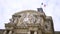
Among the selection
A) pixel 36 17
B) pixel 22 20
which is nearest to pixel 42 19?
pixel 36 17

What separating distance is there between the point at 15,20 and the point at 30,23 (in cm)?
221

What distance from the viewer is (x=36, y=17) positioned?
24.1 metres

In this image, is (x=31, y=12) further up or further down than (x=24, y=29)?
further up

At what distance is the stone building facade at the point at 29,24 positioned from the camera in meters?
22.3

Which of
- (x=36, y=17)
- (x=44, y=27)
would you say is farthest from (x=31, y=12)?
(x=44, y=27)

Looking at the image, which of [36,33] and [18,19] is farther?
[18,19]

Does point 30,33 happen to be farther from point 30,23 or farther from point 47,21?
point 47,21

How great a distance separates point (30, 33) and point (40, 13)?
334 cm

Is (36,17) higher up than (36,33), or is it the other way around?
(36,17)

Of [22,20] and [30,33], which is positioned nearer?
[30,33]

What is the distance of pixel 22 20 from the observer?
78.2 feet

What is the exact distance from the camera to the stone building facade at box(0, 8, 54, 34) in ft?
73.0

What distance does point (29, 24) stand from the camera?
2259 centimetres

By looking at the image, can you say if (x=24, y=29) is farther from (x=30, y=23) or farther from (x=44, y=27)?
(x=44, y=27)
